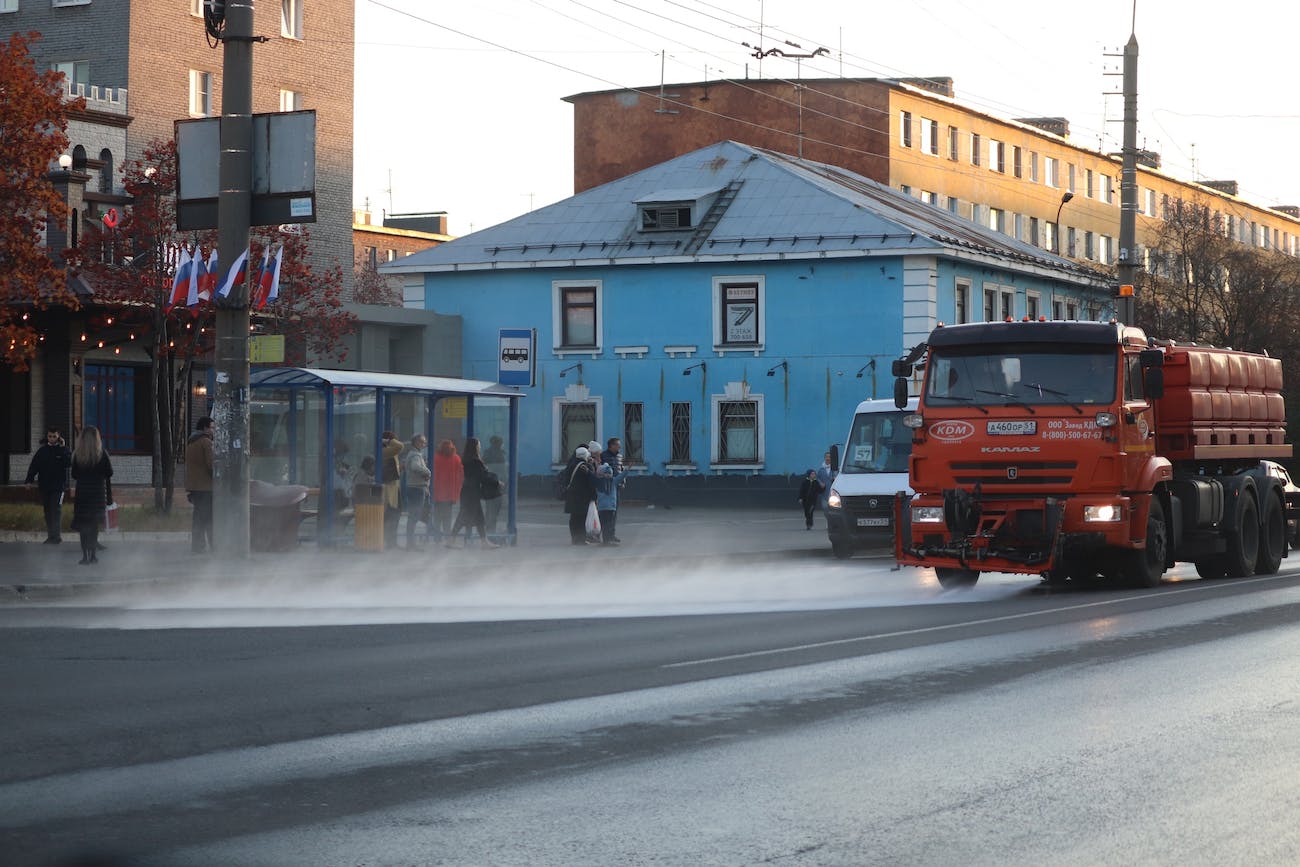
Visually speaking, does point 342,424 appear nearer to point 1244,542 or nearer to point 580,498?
point 580,498

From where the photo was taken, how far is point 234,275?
20406 millimetres

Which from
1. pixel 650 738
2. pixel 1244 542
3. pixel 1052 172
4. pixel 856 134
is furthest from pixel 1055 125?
pixel 650 738

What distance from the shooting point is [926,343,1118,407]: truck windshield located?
63.8 feet

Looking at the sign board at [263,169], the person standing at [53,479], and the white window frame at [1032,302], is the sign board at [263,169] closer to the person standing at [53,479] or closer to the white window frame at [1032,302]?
the person standing at [53,479]

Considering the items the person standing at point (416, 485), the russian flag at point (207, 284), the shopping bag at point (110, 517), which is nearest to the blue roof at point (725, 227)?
the russian flag at point (207, 284)

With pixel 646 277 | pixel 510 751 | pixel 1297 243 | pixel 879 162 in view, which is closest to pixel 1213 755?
pixel 510 751

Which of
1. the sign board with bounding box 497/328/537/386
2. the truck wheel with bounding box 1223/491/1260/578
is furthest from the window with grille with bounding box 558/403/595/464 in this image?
the truck wheel with bounding box 1223/491/1260/578

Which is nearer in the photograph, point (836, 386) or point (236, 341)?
point (236, 341)

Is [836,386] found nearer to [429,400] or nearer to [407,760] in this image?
[429,400]

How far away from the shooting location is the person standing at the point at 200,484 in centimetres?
2305

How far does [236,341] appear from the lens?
21.0 m

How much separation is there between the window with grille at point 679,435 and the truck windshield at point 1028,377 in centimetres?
2766

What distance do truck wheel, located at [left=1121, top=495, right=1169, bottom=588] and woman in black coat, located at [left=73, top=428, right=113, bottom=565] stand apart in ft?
38.3

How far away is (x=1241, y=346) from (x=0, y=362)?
38802 mm
